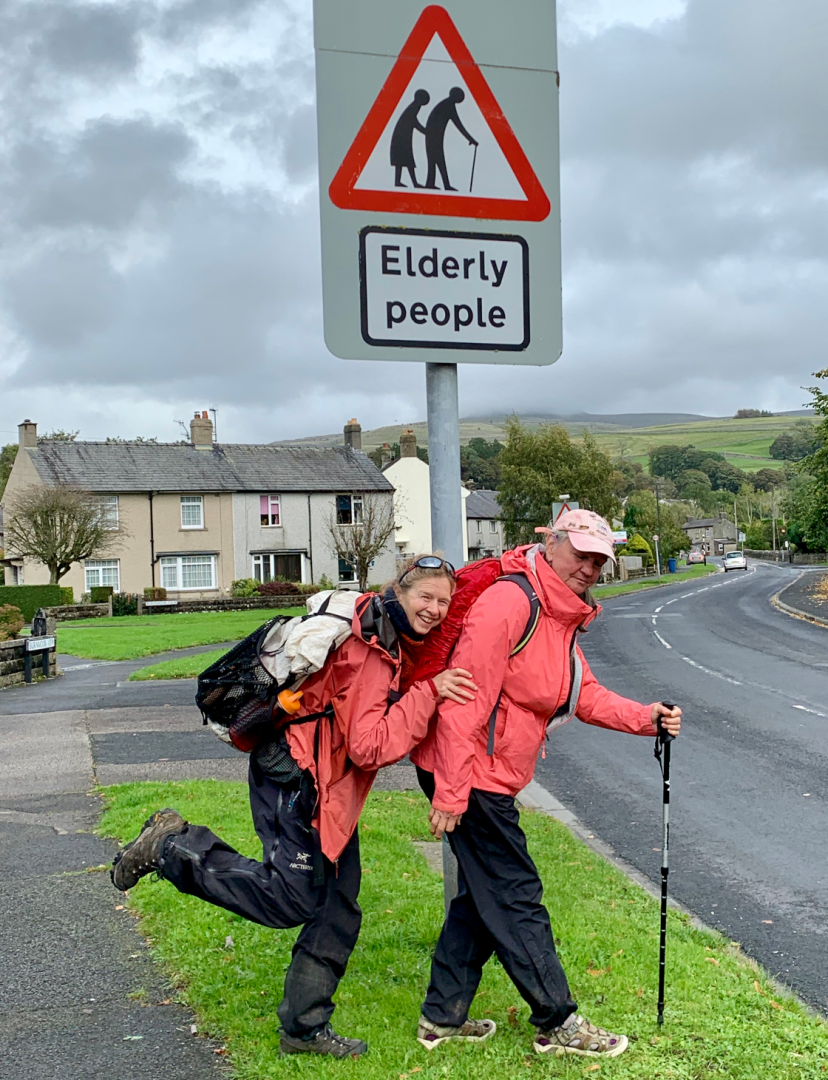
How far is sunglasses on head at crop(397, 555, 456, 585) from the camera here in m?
3.78

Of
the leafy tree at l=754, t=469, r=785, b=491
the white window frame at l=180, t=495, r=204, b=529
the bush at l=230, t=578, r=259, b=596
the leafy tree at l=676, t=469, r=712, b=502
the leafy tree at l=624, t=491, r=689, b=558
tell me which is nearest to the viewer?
the bush at l=230, t=578, r=259, b=596

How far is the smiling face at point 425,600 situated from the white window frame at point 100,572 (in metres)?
50.2

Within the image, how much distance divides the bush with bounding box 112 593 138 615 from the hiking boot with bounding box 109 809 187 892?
4279 cm

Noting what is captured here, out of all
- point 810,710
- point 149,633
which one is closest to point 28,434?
point 149,633

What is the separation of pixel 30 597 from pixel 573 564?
41.1 m

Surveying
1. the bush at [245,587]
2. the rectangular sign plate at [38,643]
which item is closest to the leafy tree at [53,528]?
the bush at [245,587]

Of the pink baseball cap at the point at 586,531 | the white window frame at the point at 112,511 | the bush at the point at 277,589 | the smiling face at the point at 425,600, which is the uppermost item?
the white window frame at the point at 112,511

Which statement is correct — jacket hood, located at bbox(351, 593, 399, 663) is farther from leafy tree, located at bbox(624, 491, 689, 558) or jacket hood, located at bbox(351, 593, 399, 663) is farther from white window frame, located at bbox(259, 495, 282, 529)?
leafy tree, located at bbox(624, 491, 689, 558)

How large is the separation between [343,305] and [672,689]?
46.0 feet

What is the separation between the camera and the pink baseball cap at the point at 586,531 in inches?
153

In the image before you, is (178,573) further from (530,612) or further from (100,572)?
(530,612)

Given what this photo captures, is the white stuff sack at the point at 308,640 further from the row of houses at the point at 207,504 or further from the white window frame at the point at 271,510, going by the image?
the white window frame at the point at 271,510

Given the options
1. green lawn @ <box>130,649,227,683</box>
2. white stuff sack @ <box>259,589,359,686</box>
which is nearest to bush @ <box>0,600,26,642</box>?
green lawn @ <box>130,649,227,683</box>

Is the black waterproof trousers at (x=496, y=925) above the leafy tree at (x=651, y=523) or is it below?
below
